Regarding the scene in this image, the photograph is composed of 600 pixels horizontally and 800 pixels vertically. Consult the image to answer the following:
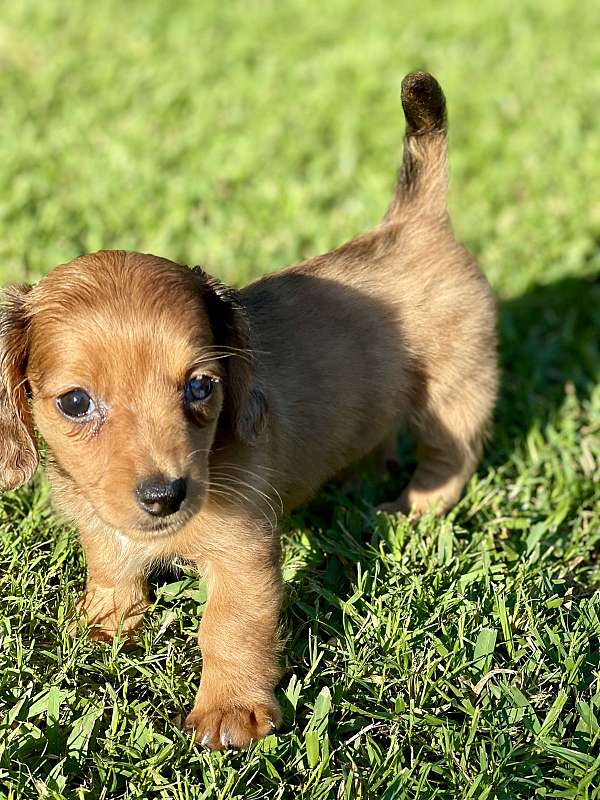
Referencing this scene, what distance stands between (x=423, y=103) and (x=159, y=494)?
7.44ft

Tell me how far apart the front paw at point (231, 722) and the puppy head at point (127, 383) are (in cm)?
62

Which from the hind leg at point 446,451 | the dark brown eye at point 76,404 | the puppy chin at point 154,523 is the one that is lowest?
the hind leg at point 446,451

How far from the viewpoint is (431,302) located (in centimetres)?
420

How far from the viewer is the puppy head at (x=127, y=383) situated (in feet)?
9.23

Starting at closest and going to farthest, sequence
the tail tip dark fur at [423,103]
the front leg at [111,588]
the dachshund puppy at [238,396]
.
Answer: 1. the dachshund puppy at [238,396]
2. the front leg at [111,588]
3. the tail tip dark fur at [423,103]

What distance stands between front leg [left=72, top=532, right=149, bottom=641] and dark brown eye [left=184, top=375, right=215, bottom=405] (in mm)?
626

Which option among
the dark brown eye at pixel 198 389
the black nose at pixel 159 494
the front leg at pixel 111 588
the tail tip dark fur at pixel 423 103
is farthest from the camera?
the tail tip dark fur at pixel 423 103

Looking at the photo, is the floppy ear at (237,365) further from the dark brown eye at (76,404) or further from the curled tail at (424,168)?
the curled tail at (424,168)

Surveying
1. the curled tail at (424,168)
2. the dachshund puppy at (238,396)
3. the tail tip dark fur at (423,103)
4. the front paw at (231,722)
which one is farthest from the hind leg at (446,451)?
the front paw at (231,722)

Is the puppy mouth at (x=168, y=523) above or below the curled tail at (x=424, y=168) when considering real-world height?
below

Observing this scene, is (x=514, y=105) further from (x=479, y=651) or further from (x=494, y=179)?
(x=479, y=651)

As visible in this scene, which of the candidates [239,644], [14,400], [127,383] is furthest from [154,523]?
[14,400]

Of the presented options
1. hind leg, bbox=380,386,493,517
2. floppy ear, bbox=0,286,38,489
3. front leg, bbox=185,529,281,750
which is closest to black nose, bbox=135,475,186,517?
front leg, bbox=185,529,281,750

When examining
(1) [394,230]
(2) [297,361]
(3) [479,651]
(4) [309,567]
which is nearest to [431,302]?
→ (1) [394,230]
